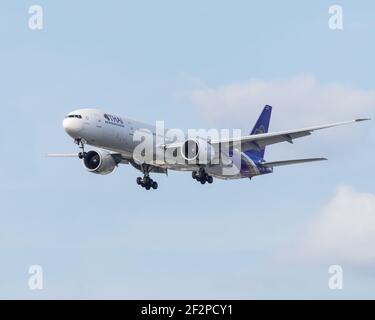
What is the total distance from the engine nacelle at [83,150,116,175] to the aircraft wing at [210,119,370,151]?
8.43m

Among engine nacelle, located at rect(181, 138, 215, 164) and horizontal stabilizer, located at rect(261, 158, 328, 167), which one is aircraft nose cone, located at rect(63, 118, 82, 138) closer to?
engine nacelle, located at rect(181, 138, 215, 164)

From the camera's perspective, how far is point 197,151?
247ft

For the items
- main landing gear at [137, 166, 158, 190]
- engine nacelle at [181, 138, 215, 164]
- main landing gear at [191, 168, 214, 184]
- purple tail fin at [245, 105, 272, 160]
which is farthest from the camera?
purple tail fin at [245, 105, 272, 160]

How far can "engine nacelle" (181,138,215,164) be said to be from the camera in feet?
246

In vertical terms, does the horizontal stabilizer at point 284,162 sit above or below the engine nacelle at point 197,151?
below

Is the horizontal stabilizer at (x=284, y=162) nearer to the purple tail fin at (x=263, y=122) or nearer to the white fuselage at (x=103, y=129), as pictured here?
the purple tail fin at (x=263, y=122)

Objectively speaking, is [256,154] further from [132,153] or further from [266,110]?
[132,153]

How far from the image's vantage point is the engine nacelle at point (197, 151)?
246ft

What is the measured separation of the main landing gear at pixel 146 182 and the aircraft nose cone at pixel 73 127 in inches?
406

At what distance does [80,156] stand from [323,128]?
57.5 feet

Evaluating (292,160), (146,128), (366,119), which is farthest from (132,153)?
(366,119)

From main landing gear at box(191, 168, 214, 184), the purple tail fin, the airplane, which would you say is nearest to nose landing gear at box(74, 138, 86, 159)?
the airplane

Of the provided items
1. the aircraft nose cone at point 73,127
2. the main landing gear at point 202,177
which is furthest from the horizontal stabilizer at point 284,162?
the aircraft nose cone at point 73,127

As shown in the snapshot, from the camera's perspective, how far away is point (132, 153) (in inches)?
2936
